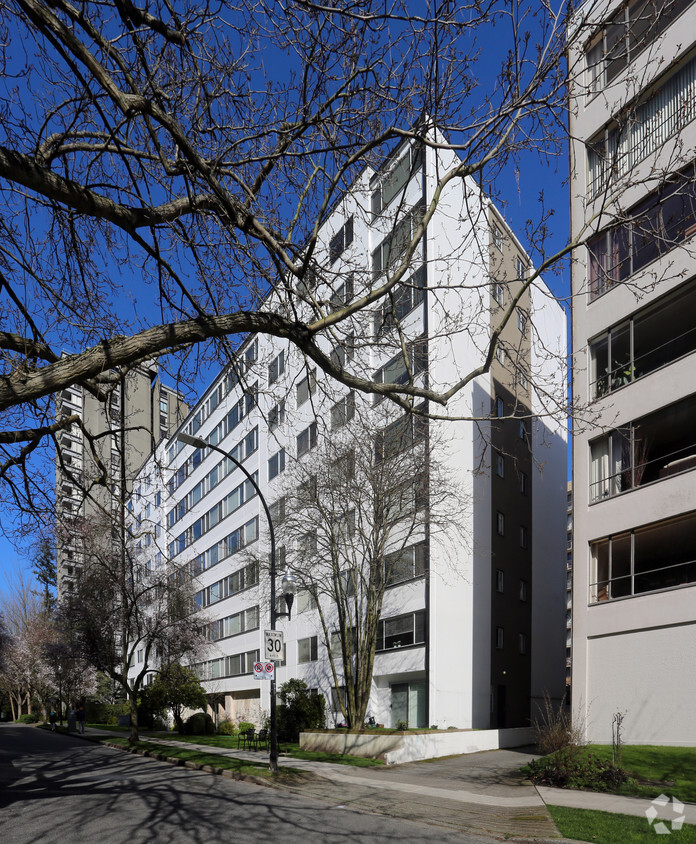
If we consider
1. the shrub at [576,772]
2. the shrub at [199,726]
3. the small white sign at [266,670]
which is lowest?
the shrub at [199,726]

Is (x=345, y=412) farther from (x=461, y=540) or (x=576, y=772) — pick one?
(x=576, y=772)

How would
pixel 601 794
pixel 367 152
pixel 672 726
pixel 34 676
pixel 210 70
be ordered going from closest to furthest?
pixel 210 70 → pixel 367 152 → pixel 601 794 → pixel 672 726 → pixel 34 676

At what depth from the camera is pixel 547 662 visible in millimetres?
37594

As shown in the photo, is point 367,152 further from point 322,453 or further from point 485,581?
point 485,581

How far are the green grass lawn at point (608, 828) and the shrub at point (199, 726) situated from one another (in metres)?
32.5

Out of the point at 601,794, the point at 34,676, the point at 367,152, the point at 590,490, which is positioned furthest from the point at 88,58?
the point at 34,676

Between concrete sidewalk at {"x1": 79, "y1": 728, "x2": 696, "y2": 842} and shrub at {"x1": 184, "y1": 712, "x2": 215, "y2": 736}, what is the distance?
67.3ft

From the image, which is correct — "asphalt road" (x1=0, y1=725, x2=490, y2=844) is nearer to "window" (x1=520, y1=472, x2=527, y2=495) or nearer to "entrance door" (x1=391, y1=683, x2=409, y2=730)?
"entrance door" (x1=391, y1=683, x2=409, y2=730)

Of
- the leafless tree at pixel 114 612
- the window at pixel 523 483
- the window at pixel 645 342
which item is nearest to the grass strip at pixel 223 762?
the leafless tree at pixel 114 612

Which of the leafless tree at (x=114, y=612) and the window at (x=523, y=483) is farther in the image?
the window at (x=523, y=483)

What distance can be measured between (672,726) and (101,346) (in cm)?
1747

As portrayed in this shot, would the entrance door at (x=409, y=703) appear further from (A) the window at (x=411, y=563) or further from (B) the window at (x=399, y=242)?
(B) the window at (x=399, y=242)

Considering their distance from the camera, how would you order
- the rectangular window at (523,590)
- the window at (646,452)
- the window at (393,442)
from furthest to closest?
1. the rectangular window at (523,590)
2. the window at (393,442)
3. the window at (646,452)

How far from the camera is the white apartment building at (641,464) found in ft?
64.1
